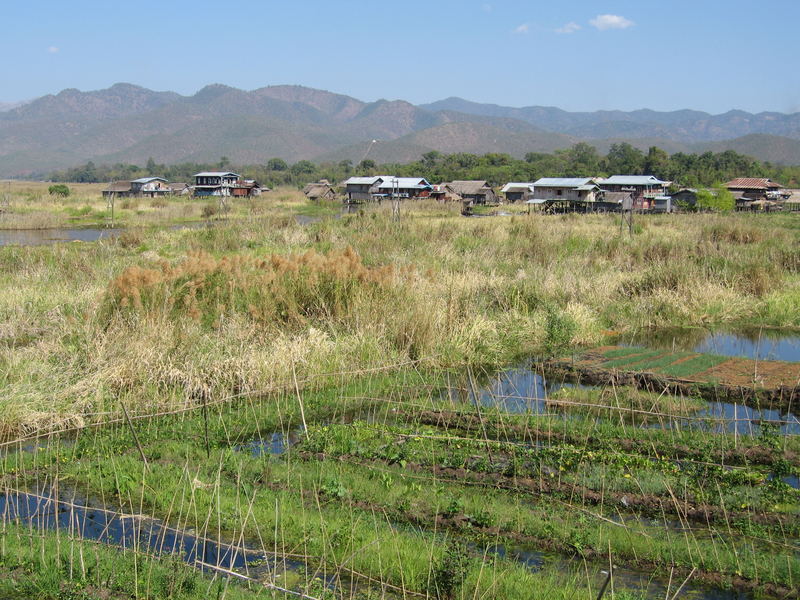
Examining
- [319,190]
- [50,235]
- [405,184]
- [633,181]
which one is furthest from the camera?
[319,190]

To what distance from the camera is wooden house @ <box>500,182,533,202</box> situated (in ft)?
233

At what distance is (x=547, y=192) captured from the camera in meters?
63.4

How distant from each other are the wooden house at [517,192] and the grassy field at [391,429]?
2174 inches

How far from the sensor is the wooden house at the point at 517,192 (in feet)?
233

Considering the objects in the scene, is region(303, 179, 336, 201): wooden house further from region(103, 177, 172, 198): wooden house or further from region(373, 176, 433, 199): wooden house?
region(103, 177, 172, 198): wooden house

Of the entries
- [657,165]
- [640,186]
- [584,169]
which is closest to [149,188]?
[640,186]

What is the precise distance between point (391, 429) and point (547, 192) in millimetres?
57592

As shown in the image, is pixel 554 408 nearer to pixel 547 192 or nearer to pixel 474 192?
pixel 547 192

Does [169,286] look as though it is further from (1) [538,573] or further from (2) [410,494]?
(1) [538,573]

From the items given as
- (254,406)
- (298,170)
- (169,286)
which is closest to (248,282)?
(169,286)

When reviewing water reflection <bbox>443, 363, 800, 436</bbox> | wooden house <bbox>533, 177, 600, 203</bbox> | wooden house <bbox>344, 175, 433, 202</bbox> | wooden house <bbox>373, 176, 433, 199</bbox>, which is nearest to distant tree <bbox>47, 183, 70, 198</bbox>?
wooden house <bbox>344, 175, 433, 202</bbox>

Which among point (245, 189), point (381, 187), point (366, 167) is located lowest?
point (381, 187)

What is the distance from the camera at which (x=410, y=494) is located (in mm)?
6566

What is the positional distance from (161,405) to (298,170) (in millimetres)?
116519
